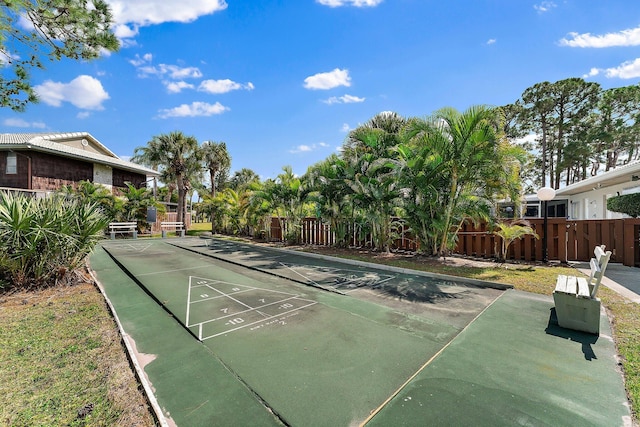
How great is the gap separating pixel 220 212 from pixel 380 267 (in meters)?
16.6

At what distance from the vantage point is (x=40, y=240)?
18.6ft

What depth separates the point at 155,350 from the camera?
3.35m

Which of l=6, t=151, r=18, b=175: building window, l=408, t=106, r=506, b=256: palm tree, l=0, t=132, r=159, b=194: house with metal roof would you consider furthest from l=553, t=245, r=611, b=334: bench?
l=6, t=151, r=18, b=175: building window

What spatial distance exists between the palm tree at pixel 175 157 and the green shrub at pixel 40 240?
17225mm

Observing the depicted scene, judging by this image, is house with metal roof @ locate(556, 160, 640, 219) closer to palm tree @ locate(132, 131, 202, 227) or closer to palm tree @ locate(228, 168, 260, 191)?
palm tree @ locate(132, 131, 202, 227)

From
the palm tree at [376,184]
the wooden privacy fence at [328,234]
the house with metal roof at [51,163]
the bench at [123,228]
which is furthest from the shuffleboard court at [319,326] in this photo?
the house with metal roof at [51,163]

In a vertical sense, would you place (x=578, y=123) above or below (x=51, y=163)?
above

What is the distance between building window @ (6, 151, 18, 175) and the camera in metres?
16.8

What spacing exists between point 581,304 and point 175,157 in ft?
83.3

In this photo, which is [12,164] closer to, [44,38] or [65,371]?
[44,38]

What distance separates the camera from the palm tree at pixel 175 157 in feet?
73.0

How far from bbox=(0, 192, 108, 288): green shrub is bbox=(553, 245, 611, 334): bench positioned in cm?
943

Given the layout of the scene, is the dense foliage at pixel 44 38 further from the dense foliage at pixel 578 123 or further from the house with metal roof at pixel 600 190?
the dense foliage at pixel 578 123

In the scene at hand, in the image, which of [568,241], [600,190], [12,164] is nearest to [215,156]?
[12,164]
